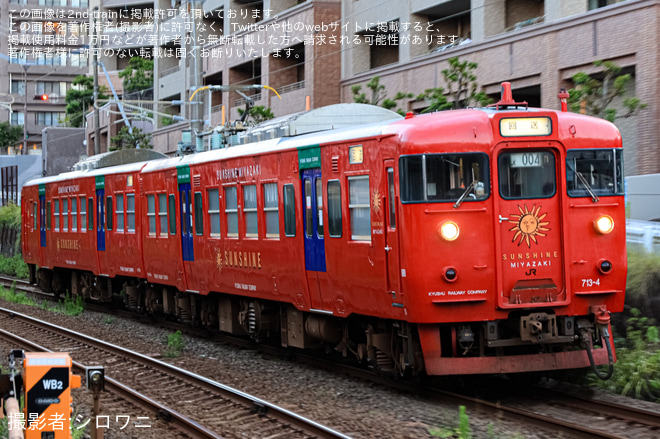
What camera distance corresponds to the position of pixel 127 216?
1931 centimetres

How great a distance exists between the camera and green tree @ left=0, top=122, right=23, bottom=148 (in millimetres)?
83750

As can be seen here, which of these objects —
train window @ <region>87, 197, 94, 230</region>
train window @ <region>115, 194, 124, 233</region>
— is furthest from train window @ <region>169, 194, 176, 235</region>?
train window @ <region>87, 197, 94, 230</region>

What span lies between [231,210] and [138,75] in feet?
158

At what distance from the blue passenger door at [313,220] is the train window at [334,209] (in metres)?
0.20

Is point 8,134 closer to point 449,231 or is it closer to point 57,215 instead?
point 57,215

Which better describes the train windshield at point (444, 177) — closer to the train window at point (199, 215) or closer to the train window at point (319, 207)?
the train window at point (319, 207)

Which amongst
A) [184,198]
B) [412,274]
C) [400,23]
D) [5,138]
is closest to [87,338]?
[184,198]

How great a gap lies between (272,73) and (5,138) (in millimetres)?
55055

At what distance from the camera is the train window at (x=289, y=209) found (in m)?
12.5

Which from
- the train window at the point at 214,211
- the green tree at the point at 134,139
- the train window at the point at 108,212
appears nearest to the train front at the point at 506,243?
the train window at the point at 214,211

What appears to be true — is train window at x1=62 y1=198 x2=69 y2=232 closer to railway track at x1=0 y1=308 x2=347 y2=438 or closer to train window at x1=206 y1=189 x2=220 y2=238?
railway track at x1=0 y1=308 x2=347 y2=438

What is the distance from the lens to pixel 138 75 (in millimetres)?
60750

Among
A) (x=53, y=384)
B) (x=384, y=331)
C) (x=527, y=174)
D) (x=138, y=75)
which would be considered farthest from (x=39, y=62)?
(x=53, y=384)

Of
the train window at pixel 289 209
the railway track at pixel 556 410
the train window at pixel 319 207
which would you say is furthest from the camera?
the train window at pixel 289 209
